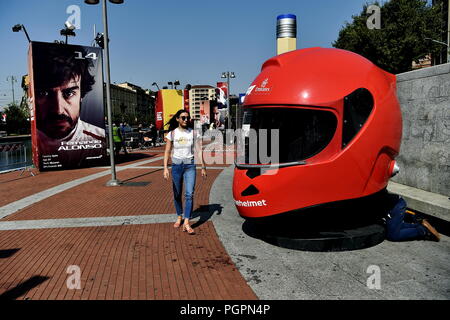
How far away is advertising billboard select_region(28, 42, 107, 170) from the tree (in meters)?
21.0

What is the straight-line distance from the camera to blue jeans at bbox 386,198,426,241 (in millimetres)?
4594

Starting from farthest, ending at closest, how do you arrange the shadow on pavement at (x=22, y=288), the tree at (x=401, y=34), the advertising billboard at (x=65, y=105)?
the tree at (x=401, y=34) → the advertising billboard at (x=65, y=105) → the shadow on pavement at (x=22, y=288)

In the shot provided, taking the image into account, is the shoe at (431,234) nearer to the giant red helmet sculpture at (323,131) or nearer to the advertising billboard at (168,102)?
the giant red helmet sculpture at (323,131)

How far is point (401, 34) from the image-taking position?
1025 inches

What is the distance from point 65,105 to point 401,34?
24077 mm

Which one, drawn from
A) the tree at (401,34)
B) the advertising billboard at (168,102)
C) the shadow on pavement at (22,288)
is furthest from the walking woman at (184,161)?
the tree at (401,34)

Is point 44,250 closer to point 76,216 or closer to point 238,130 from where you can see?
point 76,216

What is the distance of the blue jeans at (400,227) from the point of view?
4594 millimetres

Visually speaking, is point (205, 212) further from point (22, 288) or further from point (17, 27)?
point (17, 27)

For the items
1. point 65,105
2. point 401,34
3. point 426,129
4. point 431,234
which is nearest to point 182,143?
point 431,234

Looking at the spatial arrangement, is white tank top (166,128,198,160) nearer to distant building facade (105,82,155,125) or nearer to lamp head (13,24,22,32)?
lamp head (13,24,22,32)

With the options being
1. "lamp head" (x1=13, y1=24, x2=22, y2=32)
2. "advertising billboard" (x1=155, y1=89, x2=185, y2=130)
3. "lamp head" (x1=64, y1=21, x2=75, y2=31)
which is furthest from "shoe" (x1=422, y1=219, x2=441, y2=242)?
"advertising billboard" (x1=155, y1=89, x2=185, y2=130)

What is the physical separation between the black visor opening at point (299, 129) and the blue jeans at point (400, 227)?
4.67 feet

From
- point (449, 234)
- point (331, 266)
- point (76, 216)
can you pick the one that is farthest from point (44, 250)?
point (449, 234)
